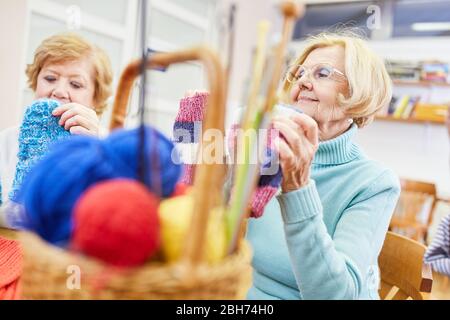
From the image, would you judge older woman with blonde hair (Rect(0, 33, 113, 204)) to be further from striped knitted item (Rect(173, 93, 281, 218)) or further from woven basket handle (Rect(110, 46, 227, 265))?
woven basket handle (Rect(110, 46, 227, 265))

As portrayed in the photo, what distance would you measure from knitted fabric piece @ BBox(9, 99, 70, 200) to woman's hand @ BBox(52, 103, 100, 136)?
0.05ft

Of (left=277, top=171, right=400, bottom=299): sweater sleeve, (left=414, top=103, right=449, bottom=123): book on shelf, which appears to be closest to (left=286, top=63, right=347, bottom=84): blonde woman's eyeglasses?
(left=277, top=171, right=400, bottom=299): sweater sleeve

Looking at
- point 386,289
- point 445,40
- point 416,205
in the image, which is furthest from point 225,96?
point 445,40

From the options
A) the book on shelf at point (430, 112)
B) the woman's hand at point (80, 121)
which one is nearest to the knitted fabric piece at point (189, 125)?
the woman's hand at point (80, 121)

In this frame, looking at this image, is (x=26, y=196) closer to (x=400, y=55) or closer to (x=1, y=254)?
(x=1, y=254)

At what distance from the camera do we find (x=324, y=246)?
0.54 metres

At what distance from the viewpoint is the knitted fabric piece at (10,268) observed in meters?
0.56

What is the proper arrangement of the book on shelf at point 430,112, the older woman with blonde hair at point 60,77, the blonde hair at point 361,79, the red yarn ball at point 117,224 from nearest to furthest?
the red yarn ball at point 117,224 < the blonde hair at point 361,79 < the older woman with blonde hair at point 60,77 < the book on shelf at point 430,112

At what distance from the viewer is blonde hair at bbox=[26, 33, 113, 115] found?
91 cm

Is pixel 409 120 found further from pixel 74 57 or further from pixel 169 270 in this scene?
pixel 169 270

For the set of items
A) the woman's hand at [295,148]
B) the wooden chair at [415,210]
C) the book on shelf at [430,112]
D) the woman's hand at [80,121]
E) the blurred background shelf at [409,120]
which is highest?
the book on shelf at [430,112]

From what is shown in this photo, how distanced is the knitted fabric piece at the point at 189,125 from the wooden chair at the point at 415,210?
2.73 metres

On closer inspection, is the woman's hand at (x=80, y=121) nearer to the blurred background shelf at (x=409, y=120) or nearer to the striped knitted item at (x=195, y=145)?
the striped knitted item at (x=195, y=145)
